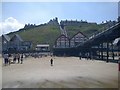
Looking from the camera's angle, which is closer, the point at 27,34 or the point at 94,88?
the point at 94,88

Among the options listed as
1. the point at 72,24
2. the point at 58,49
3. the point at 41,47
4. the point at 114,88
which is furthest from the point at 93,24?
the point at 114,88

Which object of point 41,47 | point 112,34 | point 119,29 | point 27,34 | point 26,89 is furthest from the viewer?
point 27,34

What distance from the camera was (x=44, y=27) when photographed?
181 m

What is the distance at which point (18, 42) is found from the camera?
12656cm

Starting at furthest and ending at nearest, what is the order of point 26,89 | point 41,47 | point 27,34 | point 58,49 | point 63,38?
point 27,34
point 41,47
point 63,38
point 58,49
point 26,89

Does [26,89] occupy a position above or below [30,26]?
below

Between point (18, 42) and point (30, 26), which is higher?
point (30, 26)

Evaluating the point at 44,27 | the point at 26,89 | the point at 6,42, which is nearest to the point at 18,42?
the point at 6,42

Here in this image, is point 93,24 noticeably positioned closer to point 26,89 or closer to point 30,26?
point 30,26

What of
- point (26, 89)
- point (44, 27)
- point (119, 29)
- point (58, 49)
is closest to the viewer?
point (26, 89)

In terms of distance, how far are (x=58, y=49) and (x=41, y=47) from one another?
105 feet

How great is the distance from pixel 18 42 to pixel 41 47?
40.3 ft

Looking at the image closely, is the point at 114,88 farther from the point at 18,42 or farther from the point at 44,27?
the point at 44,27

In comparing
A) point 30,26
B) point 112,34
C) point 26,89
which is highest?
point 30,26
